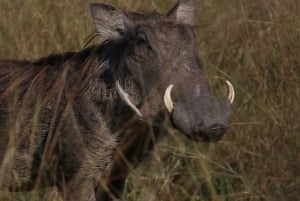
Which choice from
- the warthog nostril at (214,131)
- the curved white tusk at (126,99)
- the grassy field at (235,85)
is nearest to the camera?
the warthog nostril at (214,131)

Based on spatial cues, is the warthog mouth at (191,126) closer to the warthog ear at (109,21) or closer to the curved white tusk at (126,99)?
the curved white tusk at (126,99)

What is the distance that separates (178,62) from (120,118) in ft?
1.11

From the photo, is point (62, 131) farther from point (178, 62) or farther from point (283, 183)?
point (283, 183)

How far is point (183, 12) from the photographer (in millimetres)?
4043

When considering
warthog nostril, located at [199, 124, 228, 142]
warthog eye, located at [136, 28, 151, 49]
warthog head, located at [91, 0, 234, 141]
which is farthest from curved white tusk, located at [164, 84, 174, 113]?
warthog eye, located at [136, 28, 151, 49]

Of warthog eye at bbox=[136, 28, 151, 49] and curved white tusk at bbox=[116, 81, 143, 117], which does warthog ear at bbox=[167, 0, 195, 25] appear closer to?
warthog eye at bbox=[136, 28, 151, 49]

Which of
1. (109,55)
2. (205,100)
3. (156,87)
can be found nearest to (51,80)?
(109,55)

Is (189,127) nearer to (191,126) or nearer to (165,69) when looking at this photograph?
(191,126)

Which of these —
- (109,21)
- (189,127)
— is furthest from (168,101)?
(109,21)

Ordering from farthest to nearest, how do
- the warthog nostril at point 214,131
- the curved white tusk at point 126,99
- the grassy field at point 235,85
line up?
1. the grassy field at point 235,85
2. the curved white tusk at point 126,99
3. the warthog nostril at point 214,131

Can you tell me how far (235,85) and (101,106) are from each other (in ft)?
3.09

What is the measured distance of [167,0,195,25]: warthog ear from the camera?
402cm

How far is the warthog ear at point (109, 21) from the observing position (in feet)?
13.0

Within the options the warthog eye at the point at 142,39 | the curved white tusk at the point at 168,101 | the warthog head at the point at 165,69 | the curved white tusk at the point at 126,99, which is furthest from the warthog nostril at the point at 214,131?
the warthog eye at the point at 142,39
